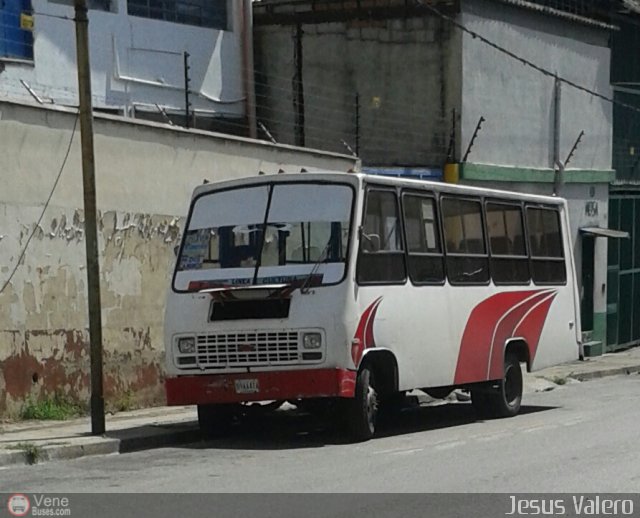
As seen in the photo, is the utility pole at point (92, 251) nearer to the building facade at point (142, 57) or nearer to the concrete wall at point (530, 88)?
the building facade at point (142, 57)

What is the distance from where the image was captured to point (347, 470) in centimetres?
1224

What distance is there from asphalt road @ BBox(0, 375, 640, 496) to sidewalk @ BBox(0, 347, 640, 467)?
0.61 ft

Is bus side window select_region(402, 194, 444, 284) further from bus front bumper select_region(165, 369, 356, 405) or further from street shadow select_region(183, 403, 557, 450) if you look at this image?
bus front bumper select_region(165, 369, 356, 405)

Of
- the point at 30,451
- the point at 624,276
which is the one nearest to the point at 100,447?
the point at 30,451

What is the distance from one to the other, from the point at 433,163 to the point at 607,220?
7292mm

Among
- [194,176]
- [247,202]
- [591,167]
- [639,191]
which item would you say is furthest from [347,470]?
[639,191]

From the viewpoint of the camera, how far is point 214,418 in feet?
50.3

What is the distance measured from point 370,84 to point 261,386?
13956mm

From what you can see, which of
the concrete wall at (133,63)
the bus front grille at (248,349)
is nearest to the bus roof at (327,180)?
the bus front grille at (248,349)

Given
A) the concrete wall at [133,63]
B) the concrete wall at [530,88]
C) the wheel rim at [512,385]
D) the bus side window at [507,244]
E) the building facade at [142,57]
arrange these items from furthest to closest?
1. the concrete wall at [530,88]
2. the concrete wall at [133,63]
3. the building facade at [142,57]
4. the wheel rim at [512,385]
5. the bus side window at [507,244]

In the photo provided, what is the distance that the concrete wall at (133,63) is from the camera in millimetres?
21469

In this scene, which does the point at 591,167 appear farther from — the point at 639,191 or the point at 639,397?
the point at 639,397

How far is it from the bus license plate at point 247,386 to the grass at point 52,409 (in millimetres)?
3154
